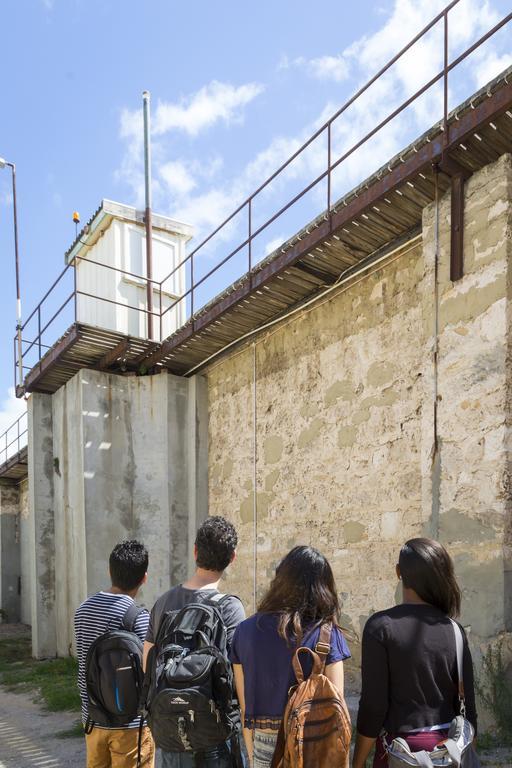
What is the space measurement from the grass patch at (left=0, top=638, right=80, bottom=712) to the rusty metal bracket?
618cm

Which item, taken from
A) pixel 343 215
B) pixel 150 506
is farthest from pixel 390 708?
pixel 150 506

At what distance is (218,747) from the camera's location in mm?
2562

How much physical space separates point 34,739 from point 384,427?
4.67m

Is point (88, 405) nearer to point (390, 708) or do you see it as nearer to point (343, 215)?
point (343, 215)

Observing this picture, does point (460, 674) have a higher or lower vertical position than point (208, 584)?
lower

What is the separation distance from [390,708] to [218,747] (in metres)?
0.75

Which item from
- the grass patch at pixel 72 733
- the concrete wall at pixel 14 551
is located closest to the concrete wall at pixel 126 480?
the grass patch at pixel 72 733

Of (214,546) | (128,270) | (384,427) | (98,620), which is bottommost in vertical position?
(98,620)

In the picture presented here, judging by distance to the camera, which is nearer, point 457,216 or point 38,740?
point 457,216

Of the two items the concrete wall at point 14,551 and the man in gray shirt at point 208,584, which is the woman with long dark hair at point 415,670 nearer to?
the man in gray shirt at point 208,584

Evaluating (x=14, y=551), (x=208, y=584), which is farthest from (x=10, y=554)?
(x=208, y=584)

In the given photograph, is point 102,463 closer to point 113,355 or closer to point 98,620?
point 113,355

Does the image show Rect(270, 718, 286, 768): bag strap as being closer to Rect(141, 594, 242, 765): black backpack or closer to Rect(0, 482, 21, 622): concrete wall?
Rect(141, 594, 242, 765): black backpack

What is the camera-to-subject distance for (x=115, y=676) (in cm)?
305
